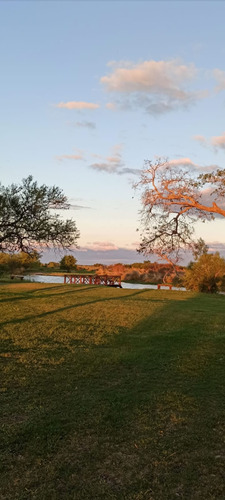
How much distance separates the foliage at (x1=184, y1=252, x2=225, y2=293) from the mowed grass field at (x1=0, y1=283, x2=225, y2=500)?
3014 centimetres

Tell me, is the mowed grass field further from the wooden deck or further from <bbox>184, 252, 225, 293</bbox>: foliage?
the wooden deck

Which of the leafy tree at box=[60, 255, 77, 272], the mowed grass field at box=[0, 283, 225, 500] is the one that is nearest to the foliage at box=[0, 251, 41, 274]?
the leafy tree at box=[60, 255, 77, 272]

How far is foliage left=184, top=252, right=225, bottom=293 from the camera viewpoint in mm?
42781

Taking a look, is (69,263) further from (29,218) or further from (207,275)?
(29,218)

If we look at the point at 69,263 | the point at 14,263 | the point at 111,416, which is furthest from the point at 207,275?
the point at 69,263

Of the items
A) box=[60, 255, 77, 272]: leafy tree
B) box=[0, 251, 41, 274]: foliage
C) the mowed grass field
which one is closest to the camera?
the mowed grass field

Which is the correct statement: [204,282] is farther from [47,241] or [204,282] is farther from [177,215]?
[177,215]

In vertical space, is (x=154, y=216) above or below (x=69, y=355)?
above

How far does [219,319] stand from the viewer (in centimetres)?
1789

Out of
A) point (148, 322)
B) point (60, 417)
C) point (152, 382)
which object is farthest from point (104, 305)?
point (60, 417)

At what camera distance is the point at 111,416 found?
19.9ft

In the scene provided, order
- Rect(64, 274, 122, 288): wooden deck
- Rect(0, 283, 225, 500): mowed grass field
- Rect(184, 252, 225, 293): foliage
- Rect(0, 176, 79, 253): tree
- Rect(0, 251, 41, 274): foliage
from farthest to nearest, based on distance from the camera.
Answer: Rect(0, 251, 41, 274): foliage
Rect(64, 274, 122, 288): wooden deck
Rect(184, 252, 225, 293): foliage
Rect(0, 176, 79, 253): tree
Rect(0, 283, 225, 500): mowed grass field

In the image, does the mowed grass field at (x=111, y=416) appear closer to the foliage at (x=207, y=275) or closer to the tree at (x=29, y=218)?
the tree at (x=29, y=218)

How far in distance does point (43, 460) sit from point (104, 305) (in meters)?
17.0
